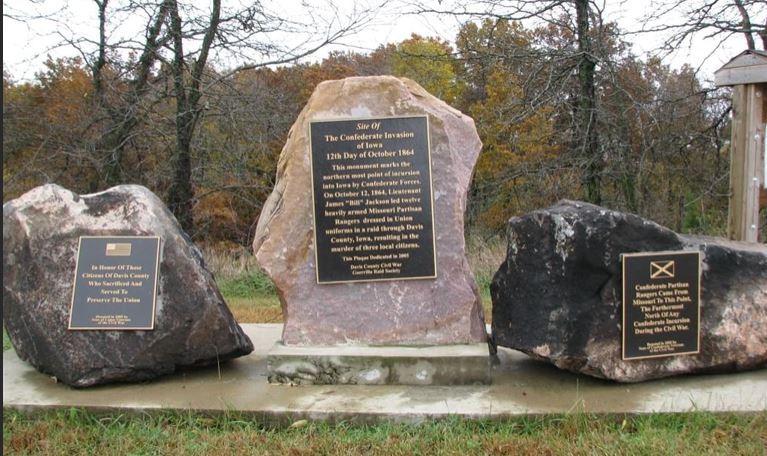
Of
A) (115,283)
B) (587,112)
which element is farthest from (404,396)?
(587,112)

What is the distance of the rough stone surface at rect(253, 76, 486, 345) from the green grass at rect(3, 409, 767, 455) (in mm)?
801

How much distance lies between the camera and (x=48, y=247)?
4.19 metres

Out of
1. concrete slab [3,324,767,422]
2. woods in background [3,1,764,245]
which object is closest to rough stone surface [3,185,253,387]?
concrete slab [3,324,767,422]

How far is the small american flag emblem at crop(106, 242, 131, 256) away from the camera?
423 centimetres

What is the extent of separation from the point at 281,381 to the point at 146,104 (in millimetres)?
9172

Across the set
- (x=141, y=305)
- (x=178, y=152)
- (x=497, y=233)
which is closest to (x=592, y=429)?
(x=141, y=305)

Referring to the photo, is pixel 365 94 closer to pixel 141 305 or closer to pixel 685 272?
pixel 141 305

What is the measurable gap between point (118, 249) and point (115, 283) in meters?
0.22

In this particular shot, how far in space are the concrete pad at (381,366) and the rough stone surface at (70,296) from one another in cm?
45

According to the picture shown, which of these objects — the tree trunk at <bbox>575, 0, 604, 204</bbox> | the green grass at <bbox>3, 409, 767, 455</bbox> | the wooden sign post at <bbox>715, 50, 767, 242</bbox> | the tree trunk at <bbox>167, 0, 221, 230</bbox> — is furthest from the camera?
the tree trunk at <bbox>167, 0, 221, 230</bbox>

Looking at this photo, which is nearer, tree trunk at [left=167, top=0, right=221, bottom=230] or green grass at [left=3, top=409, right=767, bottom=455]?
green grass at [left=3, top=409, right=767, bottom=455]

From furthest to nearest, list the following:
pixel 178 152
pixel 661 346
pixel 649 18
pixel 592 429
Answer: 1. pixel 178 152
2. pixel 649 18
3. pixel 661 346
4. pixel 592 429

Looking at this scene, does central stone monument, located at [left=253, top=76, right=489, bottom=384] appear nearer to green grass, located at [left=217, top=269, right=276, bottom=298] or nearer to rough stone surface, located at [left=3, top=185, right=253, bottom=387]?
rough stone surface, located at [left=3, top=185, right=253, bottom=387]

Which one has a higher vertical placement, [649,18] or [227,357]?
[649,18]
